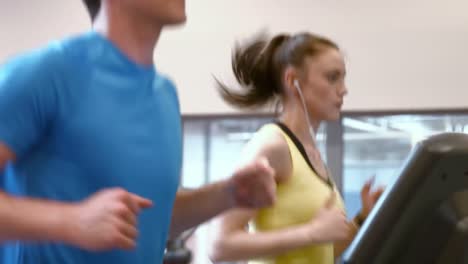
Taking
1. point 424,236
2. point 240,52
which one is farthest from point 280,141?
point 424,236

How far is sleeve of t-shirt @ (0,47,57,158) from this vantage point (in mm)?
768

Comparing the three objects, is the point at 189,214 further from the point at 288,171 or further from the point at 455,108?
the point at 455,108

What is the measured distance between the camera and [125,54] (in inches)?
37.4

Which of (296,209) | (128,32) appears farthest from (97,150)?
Answer: (296,209)

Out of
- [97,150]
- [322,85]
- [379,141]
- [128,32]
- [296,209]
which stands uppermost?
[128,32]

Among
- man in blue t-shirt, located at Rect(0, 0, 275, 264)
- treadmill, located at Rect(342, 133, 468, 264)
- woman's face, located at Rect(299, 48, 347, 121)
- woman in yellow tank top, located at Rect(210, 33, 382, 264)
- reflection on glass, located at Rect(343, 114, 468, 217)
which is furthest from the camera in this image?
reflection on glass, located at Rect(343, 114, 468, 217)

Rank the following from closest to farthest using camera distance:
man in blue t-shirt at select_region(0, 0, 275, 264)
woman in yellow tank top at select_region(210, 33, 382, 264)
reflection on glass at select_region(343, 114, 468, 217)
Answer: man in blue t-shirt at select_region(0, 0, 275, 264) → woman in yellow tank top at select_region(210, 33, 382, 264) → reflection on glass at select_region(343, 114, 468, 217)

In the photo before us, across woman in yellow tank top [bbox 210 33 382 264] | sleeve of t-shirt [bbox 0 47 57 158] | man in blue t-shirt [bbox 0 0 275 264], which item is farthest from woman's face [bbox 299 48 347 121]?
sleeve of t-shirt [bbox 0 47 57 158]

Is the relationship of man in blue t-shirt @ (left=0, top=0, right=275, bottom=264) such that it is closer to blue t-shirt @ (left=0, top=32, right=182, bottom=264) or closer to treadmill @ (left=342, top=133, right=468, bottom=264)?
blue t-shirt @ (left=0, top=32, right=182, bottom=264)

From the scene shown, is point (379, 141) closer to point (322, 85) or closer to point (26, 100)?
point (322, 85)

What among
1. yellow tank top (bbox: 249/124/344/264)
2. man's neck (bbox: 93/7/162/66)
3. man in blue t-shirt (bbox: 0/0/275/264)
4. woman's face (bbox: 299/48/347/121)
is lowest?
yellow tank top (bbox: 249/124/344/264)

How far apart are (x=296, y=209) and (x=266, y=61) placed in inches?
17.6

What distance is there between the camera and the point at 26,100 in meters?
0.78

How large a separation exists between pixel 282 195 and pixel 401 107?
158cm
